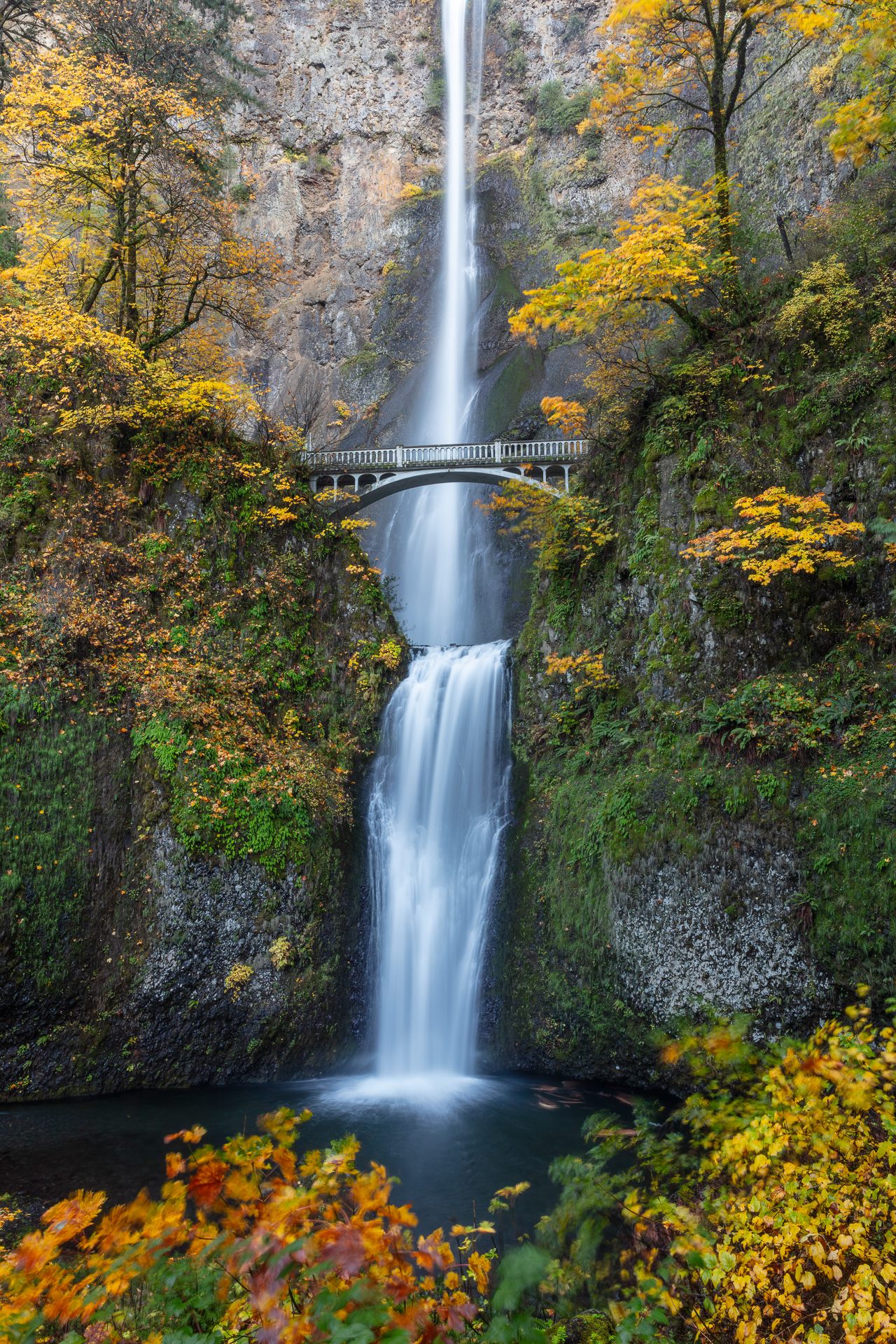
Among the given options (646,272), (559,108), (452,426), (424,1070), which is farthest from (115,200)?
(559,108)

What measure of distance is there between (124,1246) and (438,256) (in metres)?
32.7

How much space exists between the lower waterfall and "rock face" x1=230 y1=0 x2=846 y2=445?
1581cm

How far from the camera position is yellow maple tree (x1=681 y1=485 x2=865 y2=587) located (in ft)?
25.4

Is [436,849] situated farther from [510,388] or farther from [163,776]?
[510,388]

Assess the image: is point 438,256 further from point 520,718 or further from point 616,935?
point 616,935

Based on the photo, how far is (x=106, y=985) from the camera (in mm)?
8820

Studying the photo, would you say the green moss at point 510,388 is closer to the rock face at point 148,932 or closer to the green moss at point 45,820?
the rock face at point 148,932

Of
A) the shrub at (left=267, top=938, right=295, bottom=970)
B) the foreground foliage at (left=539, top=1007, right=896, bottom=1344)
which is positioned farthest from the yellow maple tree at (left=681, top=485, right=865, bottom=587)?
the shrub at (left=267, top=938, right=295, bottom=970)

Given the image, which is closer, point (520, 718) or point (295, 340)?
point (520, 718)

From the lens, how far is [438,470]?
18.8 meters

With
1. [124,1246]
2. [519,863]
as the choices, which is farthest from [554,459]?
[124,1246]

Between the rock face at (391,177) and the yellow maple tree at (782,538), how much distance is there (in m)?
18.4

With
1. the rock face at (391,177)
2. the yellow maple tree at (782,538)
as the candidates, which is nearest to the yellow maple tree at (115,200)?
the yellow maple tree at (782,538)

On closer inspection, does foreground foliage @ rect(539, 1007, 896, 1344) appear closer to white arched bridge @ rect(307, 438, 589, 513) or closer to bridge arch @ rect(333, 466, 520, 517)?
white arched bridge @ rect(307, 438, 589, 513)
